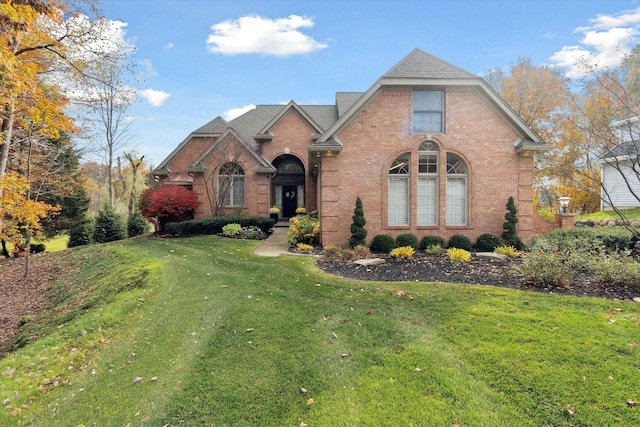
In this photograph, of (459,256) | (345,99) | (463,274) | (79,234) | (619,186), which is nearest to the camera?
(463,274)

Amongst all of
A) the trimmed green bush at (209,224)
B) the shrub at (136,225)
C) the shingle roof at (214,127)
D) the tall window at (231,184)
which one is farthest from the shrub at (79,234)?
the tall window at (231,184)

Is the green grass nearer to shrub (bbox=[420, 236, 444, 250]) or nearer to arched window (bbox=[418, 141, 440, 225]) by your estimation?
shrub (bbox=[420, 236, 444, 250])

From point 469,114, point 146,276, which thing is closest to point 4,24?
point 146,276

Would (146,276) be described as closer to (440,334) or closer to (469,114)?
(440,334)

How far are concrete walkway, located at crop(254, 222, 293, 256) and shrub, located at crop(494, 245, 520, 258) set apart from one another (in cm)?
723

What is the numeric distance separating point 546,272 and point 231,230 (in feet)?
42.6

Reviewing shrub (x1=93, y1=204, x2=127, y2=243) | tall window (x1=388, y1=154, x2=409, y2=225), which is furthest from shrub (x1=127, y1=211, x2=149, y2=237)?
tall window (x1=388, y1=154, x2=409, y2=225)

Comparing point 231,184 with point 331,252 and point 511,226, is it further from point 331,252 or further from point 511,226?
point 511,226

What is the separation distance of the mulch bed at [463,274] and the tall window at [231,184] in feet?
32.7

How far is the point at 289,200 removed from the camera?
23406 mm

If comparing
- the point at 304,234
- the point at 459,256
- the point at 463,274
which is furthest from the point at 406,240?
the point at 304,234

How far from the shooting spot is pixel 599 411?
357cm

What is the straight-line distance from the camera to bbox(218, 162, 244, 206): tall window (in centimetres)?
1875

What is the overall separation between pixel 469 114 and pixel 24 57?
48.9 ft
